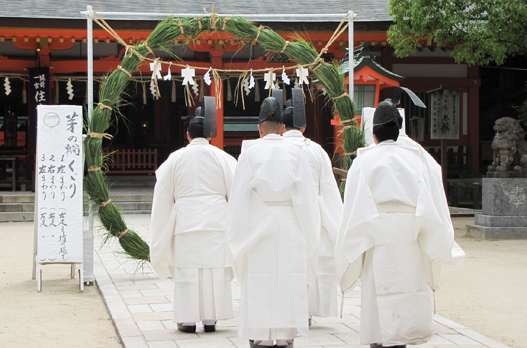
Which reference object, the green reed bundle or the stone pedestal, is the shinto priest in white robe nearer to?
the green reed bundle

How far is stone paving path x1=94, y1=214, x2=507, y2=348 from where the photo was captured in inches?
189

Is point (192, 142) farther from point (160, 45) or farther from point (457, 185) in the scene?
point (457, 185)

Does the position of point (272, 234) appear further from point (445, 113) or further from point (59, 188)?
point (445, 113)

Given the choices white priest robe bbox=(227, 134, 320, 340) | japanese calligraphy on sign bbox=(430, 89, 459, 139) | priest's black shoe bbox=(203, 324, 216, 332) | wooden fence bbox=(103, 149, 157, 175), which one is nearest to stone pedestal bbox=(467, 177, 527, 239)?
japanese calligraphy on sign bbox=(430, 89, 459, 139)

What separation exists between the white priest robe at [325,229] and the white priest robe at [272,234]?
2.97 ft

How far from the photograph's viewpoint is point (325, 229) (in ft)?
17.8

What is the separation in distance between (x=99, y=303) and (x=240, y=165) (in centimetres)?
266

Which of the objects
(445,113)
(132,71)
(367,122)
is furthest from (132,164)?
(367,122)

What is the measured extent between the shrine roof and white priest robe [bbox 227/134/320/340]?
9.98 m

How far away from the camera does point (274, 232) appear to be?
4.30 meters

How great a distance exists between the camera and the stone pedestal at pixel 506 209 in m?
10.8

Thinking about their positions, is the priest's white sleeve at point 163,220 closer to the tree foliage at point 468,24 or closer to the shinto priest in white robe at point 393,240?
the shinto priest in white robe at point 393,240

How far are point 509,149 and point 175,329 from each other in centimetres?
791

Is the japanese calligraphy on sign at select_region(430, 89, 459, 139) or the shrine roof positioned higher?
the shrine roof
